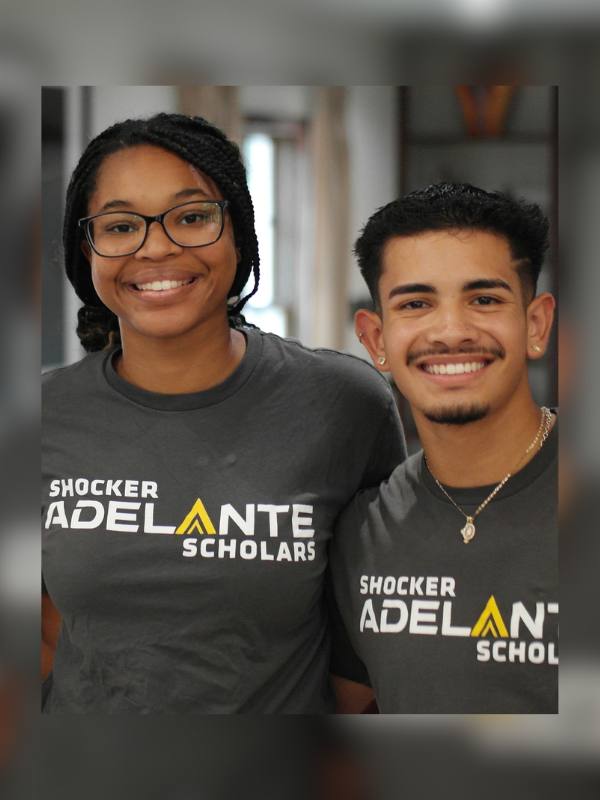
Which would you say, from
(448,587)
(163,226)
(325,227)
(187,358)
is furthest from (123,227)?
(448,587)

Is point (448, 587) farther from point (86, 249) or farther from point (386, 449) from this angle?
point (86, 249)

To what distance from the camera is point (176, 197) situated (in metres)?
1.64

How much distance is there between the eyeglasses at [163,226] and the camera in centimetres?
164

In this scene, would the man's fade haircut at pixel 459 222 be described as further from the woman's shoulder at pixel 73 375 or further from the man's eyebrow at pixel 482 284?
the woman's shoulder at pixel 73 375

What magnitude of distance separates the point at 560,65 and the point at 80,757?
1736mm

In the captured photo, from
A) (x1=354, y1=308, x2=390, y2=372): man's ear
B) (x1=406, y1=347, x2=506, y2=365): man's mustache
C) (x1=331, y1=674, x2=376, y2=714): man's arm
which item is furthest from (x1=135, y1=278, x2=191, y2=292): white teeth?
(x1=331, y1=674, x2=376, y2=714): man's arm

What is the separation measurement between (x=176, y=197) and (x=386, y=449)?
642 millimetres

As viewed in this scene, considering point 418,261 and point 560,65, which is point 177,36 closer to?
point 418,261

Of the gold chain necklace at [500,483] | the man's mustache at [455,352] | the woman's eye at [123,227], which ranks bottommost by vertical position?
the gold chain necklace at [500,483]

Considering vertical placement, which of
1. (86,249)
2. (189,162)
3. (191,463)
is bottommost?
(191,463)

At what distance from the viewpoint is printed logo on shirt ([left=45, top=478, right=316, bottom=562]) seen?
1.68 metres

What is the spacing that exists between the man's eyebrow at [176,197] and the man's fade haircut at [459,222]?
325mm

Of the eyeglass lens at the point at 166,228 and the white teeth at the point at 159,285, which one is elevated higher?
the eyeglass lens at the point at 166,228

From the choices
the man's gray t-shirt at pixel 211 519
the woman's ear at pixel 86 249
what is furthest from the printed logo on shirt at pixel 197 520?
the woman's ear at pixel 86 249
